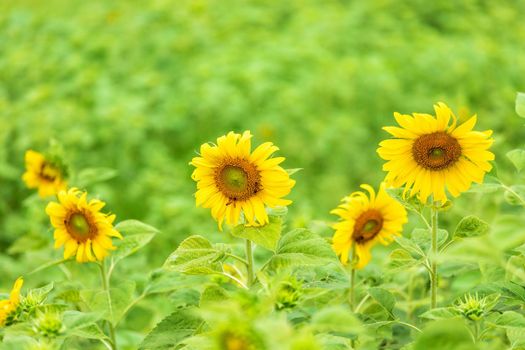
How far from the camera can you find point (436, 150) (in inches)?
53.1

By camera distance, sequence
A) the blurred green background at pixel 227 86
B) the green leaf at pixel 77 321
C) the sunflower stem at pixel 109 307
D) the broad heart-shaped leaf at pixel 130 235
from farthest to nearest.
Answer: the blurred green background at pixel 227 86 → the broad heart-shaped leaf at pixel 130 235 → the sunflower stem at pixel 109 307 → the green leaf at pixel 77 321

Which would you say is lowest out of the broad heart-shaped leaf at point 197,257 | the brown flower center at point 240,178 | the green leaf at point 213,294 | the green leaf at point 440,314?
the green leaf at point 440,314

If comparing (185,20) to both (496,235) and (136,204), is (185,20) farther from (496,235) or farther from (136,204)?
(496,235)

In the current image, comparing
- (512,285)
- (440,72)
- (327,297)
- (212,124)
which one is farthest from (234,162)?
(440,72)

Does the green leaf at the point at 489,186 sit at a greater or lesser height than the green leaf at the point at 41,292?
greater

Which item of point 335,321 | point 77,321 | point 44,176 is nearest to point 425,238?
point 335,321

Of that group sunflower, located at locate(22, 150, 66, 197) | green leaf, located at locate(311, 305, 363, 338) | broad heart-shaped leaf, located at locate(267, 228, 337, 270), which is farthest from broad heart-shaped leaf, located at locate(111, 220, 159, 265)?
green leaf, located at locate(311, 305, 363, 338)

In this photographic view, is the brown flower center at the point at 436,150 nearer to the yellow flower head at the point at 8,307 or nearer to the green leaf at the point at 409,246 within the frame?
→ the green leaf at the point at 409,246

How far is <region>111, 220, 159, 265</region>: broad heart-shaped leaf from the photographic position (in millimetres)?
1601

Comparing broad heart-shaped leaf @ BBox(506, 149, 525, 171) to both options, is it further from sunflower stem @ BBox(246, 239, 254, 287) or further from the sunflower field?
sunflower stem @ BBox(246, 239, 254, 287)

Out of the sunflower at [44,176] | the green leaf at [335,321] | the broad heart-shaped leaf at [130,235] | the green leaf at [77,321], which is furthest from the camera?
the sunflower at [44,176]

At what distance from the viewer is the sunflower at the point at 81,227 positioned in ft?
5.01

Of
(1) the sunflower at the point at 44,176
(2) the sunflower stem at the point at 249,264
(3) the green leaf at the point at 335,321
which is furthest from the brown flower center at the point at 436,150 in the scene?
(1) the sunflower at the point at 44,176

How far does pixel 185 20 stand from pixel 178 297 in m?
3.41
